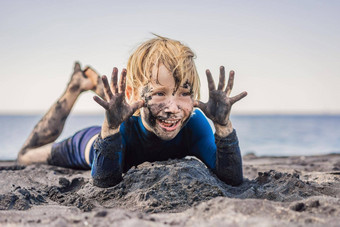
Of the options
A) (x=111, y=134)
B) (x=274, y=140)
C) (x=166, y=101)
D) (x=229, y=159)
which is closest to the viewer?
(x=111, y=134)

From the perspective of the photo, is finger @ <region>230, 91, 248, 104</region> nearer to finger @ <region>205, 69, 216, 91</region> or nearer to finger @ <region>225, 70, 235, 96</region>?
finger @ <region>225, 70, 235, 96</region>

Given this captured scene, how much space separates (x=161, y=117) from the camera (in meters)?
2.71

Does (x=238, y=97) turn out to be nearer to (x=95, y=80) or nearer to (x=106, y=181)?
(x=106, y=181)

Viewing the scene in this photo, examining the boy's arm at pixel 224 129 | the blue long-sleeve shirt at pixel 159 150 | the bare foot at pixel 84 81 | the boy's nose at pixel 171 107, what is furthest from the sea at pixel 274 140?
the boy's nose at pixel 171 107

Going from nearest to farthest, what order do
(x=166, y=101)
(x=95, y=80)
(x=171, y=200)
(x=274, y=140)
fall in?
(x=171, y=200), (x=166, y=101), (x=95, y=80), (x=274, y=140)

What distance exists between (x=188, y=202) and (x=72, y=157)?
243 centimetres

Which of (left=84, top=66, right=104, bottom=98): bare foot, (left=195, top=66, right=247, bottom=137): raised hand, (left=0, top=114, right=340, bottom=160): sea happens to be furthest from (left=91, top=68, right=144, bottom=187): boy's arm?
(left=0, top=114, right=340, bottom=160): sea

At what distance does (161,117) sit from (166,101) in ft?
0.47

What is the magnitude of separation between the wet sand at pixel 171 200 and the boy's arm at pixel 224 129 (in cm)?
12

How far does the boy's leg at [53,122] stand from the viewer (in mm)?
4648

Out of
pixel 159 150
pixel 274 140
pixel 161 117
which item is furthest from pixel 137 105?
pixel 274 140

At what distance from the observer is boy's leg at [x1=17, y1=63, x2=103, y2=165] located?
4.65 meters

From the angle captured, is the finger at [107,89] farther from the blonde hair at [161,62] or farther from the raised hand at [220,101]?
the raised hand at [220,101]

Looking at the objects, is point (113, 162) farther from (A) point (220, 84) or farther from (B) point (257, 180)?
(B) point (257, 180)
